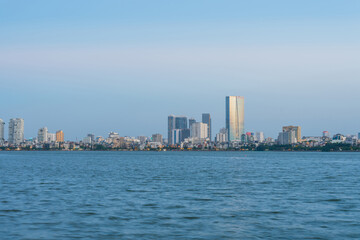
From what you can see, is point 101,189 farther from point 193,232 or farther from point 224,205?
point 193,232

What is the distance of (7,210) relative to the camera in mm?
28500

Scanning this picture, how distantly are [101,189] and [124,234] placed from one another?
21196mm

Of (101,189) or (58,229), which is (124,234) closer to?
(58,229)

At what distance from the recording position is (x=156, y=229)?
22875mm

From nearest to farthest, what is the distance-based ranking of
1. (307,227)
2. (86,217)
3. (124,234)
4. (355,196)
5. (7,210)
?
(124,234), (307,227), (86,217), (7,210), (355,196)

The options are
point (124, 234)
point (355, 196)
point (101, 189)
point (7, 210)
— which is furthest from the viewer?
point (101, 189)

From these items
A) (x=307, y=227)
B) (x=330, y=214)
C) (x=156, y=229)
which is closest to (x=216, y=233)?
(x=156, y=229)

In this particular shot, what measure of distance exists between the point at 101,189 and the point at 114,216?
642 inches

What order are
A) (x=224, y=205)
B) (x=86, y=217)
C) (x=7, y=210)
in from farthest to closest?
1. (x=224, y=205)
2. (x=7, y=210)
3. (x=86, y=217)

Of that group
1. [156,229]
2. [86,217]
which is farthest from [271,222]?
[86,217]

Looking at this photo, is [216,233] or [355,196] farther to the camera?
[355,196]

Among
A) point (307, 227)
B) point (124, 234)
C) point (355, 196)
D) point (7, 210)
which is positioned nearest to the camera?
point (124, 234)

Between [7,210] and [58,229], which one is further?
[7,210]

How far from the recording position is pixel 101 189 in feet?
139
